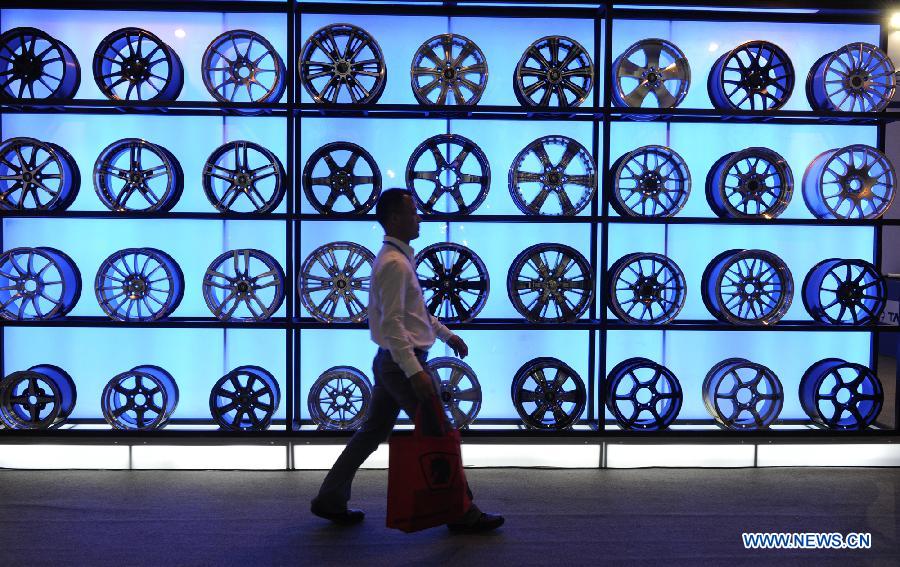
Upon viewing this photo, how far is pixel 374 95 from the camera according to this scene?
17.4 feet

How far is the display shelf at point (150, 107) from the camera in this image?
5.23 meters

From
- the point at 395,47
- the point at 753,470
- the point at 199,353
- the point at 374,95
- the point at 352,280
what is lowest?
the point at 753,470

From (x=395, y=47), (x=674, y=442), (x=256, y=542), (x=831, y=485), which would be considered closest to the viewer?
(x=256, y=542)

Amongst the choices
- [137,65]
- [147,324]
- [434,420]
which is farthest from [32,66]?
[434,420]

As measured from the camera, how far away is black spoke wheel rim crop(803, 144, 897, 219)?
5.57m

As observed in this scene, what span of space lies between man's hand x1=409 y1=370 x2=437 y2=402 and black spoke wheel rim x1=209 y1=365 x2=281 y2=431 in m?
2.27

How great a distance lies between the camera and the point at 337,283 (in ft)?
17.6

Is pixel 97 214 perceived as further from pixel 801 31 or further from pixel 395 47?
pixel 801 31

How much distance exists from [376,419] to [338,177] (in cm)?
220

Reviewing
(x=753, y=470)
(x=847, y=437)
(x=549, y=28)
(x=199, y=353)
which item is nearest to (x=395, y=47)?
(x=549, y=28)

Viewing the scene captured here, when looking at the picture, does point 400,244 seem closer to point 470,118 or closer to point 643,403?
point 470,118

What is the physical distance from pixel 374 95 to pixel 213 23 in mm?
1715

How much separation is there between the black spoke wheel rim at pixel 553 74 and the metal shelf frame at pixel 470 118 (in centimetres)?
10

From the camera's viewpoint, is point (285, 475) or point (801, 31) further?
point (801, 31)
